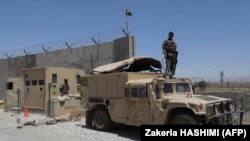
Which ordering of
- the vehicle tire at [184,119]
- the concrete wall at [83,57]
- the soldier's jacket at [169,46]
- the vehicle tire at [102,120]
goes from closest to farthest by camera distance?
1. the vehicle tire at [184,119]
2. the soldier's jacket at [169,46]
3. the vehicle tire at [102,120]
4. the concrete wall at [83,57]

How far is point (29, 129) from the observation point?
1420cm

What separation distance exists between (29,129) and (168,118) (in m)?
6.21

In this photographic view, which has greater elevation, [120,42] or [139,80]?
[120,42]

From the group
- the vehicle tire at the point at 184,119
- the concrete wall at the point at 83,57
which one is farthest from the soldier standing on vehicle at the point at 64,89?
the vehicle tire at the point at 184,119

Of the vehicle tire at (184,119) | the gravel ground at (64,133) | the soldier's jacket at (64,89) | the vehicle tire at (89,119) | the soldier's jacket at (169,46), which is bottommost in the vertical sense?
the gravel ground at (64,133)

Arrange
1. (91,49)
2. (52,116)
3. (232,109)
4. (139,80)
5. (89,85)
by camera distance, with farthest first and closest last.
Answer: (91,49), (52,116), (89,85), (139,80), (232,109)

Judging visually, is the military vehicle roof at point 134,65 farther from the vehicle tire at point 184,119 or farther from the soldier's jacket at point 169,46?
the vehicle tire at point 184,119

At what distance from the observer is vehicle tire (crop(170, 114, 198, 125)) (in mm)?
9805

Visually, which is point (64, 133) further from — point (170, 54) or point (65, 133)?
point (170, 54)

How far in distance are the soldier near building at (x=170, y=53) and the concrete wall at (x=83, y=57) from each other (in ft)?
14.8

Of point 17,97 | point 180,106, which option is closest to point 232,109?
point 180,106

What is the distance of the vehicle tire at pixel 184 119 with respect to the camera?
981 centimetres

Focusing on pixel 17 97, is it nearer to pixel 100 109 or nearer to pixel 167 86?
pixel 100 109

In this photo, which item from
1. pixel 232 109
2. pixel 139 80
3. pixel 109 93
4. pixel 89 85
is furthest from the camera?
pixel 89 85
